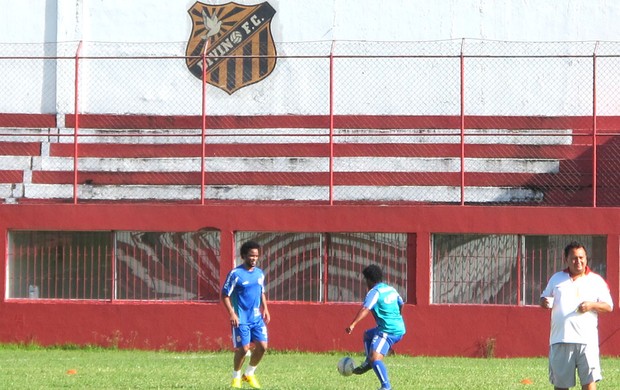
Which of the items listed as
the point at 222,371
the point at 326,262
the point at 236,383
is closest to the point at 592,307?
the point at 236,383

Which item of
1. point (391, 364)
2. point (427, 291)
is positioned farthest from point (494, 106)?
point (391, 364)

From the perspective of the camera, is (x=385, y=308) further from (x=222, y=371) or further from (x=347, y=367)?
(x=222, y=371)

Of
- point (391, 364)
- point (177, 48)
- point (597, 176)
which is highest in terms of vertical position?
point (177, 48)

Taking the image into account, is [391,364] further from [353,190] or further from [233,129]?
[233,129]

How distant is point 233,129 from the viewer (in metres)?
23.6

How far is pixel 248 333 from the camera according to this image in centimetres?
1395

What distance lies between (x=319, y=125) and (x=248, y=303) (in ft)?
31.7

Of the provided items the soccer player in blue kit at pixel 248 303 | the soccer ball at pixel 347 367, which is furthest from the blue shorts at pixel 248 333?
the soccer ball at pixel 347 367

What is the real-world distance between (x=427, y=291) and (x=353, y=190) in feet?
10.2

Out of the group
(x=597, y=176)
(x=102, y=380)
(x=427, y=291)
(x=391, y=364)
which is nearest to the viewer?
(x=102, y=380)

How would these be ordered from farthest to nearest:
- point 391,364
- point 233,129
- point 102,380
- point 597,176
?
point 233,129 → point 597,176 → point 391,364 → point 102,380

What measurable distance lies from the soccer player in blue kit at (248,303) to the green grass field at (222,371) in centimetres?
47

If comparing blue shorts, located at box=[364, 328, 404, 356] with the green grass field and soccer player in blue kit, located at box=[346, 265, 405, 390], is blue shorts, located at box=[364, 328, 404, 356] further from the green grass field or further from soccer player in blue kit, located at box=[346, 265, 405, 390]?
the green grass field

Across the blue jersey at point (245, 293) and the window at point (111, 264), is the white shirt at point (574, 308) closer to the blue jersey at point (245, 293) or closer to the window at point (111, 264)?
the blue jersey at point (245, 293)
